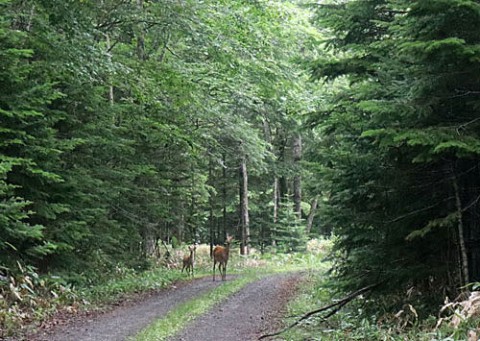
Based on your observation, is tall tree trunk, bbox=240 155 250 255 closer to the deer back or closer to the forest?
the forest

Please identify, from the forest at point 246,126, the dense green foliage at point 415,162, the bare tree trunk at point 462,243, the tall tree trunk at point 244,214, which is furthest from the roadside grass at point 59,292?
the bare tree trunk at point 462,243

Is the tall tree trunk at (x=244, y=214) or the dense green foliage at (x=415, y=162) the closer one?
the dense green foliage at (x=415, y=162)

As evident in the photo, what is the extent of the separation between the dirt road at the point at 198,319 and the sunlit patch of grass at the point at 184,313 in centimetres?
19

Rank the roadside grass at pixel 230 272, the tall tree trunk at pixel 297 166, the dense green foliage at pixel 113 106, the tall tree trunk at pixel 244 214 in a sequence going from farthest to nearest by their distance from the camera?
the tall tree trunk at pixel 297 166, the tall tree trunk at pixel 244 214, the dense green foliage at pixel 113 106, the roadside grass at pixel 230 272

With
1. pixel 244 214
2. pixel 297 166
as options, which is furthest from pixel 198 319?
pixel 297 166

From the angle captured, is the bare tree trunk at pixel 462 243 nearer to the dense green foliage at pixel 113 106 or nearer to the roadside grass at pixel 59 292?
the dense green foliage at pixel 113 106

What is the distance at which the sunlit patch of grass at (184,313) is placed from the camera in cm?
877

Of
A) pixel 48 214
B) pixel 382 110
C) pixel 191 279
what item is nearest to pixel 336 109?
pixel 382 110

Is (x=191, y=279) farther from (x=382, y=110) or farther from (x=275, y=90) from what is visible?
(x=382, y=110)

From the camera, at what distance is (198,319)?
34.2 ft

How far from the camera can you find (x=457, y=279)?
24.2 ft

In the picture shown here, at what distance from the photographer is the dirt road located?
8828 mm

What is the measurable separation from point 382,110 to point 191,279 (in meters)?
13.5

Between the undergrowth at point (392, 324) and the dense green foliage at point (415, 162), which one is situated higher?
the dense green foliage at point (415, 162)
